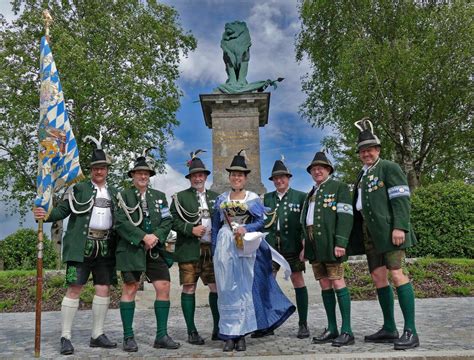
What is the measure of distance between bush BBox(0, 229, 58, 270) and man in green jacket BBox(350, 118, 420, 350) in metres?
11.3

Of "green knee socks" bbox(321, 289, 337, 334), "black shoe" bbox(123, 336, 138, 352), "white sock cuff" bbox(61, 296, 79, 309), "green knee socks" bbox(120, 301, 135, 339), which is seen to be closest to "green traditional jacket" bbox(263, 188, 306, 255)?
"green knee socks" bbox(321, 289, 337, 334)

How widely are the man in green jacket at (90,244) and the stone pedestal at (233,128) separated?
28.1 ft

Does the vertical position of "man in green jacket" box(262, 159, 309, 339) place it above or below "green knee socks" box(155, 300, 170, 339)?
above

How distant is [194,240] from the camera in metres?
6.50

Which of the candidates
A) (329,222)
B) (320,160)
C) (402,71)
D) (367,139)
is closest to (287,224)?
(329,222)

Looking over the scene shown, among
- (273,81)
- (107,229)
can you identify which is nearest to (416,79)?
(273,81)

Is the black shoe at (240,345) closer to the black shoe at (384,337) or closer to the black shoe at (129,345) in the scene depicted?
the black shoe at (129,345)

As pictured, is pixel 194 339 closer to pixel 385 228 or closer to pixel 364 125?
pixel 385 228

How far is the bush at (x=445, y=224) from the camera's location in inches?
517

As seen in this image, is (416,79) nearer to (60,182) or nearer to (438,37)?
(438,37)

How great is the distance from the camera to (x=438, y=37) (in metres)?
22.0

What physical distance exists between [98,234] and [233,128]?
9.38 metres

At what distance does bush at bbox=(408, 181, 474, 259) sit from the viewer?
13.1 metres

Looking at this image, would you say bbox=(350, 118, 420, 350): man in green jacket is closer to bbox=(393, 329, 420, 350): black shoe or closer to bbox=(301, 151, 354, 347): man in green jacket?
bbox=(393, 329, 420, 350): black shoe
